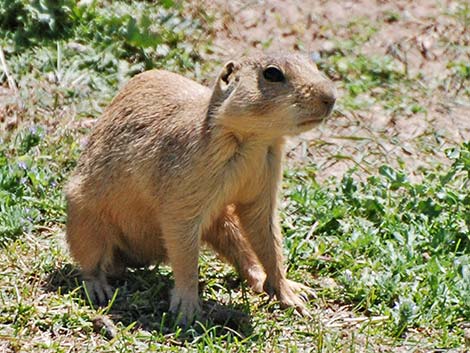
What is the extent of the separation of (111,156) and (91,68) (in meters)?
2.59

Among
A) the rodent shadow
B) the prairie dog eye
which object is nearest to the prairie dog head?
the prairie dog eye

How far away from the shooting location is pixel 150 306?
5.80m

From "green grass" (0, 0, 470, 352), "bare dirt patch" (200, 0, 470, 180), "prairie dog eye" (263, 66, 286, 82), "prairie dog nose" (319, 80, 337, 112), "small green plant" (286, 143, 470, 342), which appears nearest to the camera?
"prairie dog nose" (319, 80, 337, 112)

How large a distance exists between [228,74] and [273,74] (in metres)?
0.36

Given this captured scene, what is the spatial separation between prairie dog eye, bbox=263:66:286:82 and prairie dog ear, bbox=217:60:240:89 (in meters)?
0.24

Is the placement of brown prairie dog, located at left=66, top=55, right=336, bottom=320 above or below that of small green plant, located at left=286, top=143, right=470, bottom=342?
above

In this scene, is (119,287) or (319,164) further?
(319,164)

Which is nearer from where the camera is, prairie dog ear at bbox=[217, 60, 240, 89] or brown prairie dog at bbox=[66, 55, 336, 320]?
brown prairie dog at bbox=[66, 55, 336, 320]

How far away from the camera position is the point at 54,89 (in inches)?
319

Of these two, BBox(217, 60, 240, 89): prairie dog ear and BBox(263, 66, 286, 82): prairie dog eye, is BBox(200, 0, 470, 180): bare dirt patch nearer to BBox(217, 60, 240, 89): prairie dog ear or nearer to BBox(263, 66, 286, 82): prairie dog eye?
BBox(217, 60, 240, 89): prairie dog ear

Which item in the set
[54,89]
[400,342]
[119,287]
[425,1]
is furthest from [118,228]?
[425,1]

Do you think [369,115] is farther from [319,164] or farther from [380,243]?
[380,243]

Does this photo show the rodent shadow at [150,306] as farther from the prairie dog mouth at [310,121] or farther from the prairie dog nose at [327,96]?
the prairie dog nose at [327,96]

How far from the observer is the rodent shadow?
559 cm
